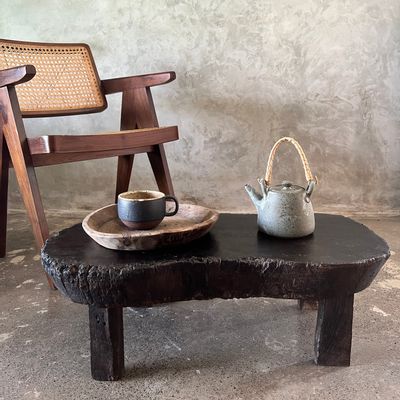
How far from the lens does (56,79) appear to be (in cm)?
187

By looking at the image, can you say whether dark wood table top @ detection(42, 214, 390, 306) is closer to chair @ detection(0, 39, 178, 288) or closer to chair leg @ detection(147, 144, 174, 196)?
chair @ detection(0, 39, 178, 288)

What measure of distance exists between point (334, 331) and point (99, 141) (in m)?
0.89

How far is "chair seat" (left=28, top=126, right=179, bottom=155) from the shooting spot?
51.7 inches

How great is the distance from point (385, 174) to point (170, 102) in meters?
1.06

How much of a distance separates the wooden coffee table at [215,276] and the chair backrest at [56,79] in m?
1.01

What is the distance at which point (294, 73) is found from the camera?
2.07 metres

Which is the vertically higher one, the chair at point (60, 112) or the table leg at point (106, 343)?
the chair at point (60, 112)

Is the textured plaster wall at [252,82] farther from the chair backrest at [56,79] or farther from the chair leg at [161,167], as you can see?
the chair leg at [161,167]

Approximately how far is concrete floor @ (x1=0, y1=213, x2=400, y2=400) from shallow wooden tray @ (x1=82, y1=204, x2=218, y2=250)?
28cm

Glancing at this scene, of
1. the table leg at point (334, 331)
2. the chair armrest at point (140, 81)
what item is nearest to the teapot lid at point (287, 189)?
the table leg at point (334, 331)

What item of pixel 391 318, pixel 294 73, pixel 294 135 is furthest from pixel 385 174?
pixel 391 318

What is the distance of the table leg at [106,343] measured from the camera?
2.99 ft

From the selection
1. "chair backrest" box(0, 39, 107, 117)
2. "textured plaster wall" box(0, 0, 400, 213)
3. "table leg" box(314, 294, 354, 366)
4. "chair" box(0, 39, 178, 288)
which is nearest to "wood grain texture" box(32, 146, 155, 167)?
"chair" box(0, 39, 178, 288)

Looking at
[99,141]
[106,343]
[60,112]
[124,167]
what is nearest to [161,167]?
[124,167]
